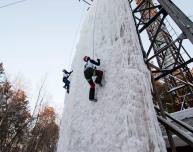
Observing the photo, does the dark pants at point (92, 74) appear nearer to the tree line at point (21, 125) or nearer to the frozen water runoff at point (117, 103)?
the frozen water runoff at point (117, 103)

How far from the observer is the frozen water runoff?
10.8 feet

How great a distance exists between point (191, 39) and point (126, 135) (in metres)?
2.27

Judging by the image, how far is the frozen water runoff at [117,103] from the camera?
3.30 metres

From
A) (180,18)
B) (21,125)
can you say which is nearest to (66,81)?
(180,18)

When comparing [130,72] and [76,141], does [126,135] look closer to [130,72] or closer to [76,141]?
[130,72]

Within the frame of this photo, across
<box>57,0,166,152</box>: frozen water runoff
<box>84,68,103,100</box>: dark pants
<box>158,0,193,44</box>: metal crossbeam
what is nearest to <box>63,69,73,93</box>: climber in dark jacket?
<box>57,0,166,152</box>: frozen water runoff

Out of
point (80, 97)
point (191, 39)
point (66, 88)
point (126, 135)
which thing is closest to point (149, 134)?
point (126, 135)

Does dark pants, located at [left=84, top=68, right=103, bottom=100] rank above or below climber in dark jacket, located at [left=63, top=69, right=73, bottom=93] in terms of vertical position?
below

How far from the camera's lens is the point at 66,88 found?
7.55 metres

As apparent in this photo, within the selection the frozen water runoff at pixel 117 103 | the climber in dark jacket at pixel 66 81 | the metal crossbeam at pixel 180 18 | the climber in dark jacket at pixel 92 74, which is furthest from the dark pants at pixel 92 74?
the climber in dark jacket at pixel 66 81

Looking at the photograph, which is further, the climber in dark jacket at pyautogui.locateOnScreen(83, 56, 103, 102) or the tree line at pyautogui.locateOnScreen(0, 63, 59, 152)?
the tree line at pyautogui.locateOnScreen(0, 63, 59, 152)

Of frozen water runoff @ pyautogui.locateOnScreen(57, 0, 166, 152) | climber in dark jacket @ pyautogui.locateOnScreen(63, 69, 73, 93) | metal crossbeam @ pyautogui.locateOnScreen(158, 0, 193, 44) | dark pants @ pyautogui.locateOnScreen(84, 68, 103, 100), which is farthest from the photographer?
climber in dark jacket @ pyautogui.locateOnScreen(63, 69, 73, 93)

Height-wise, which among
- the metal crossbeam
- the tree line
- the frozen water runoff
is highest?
the tree line

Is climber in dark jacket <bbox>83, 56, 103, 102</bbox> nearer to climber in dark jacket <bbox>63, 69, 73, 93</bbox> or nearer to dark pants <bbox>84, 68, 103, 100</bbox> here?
dark pants <bbox>84, 68, 103, 100</bbox>
